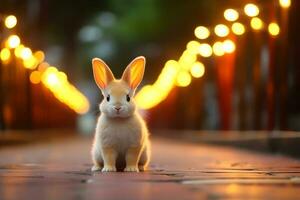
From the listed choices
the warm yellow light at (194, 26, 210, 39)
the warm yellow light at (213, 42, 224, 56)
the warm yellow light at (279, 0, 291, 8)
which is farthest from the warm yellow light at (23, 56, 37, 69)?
the warm yellow light at (279, 0, 291, 8)

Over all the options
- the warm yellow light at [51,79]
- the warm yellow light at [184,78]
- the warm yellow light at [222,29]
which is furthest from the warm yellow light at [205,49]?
the warm yellow light at [51,79]

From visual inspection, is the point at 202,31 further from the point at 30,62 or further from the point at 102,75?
the point at 102,75

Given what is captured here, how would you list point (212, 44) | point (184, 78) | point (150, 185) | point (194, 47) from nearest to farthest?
point (150, 185) < point (212, 44) < point (194, 47) < point (184, 78)

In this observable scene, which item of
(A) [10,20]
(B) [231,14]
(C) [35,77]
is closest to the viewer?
(A) [10,20]

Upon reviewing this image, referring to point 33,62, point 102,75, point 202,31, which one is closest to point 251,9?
point 202,31

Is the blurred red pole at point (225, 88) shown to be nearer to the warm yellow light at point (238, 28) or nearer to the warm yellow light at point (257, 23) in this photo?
the warm yellow light at point (238, 28)

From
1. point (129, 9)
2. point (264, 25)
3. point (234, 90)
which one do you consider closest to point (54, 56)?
point (129, 9)
